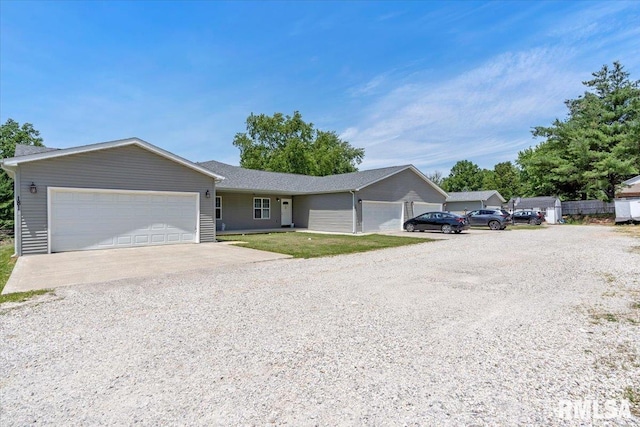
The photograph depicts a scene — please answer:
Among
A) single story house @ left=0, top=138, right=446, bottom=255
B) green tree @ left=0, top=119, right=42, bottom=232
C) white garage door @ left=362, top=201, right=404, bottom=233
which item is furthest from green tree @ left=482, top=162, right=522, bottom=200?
green tree @ left=0, top=119, right=42, bottom=232

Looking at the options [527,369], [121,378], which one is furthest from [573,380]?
[121,378]

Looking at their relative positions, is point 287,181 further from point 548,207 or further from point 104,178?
point 548,207

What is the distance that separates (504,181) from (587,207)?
3152 centimetres

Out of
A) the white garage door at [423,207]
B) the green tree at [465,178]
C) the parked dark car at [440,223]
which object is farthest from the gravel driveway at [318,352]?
the green tree at [465,178]

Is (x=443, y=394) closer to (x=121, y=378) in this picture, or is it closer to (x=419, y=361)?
(x=419, y=361)

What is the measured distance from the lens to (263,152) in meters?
44.3

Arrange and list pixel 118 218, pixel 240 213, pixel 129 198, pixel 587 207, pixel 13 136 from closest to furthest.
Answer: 1. pixel 118 218
2. pixel 129 198
3. pixel 240 213
4. pixel 587 207
5. pixel 13 136

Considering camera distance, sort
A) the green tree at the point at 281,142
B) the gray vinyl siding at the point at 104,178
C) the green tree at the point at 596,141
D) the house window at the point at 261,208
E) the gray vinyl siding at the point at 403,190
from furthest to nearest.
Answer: the green tree at the point at 281,142 < the green tree at the point at 596,141 < the house window at the point at 261,208 < the gray vinyl siding at the point at 403,190 < the gray vinyl siding at the point at 104,178

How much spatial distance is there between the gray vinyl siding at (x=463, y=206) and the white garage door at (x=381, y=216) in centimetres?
1879

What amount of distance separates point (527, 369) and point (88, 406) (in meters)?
3.78

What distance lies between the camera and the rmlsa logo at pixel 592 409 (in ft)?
7.66

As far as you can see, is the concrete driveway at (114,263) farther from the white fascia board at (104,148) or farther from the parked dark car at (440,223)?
the parked dark car at (440,223)

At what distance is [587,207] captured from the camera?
1197 inches

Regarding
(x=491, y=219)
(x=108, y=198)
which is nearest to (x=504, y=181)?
(x=491, y=219)
